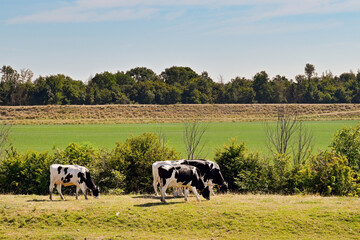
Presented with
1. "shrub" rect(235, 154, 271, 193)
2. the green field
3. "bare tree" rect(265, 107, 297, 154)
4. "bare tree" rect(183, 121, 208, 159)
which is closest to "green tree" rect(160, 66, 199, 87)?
the green field

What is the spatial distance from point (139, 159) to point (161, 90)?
13884cm

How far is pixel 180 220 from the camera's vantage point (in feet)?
59.4

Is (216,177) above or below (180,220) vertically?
above

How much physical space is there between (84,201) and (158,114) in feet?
416

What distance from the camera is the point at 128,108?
151000mm

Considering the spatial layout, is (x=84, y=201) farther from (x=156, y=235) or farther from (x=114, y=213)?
(x=156, y=235)

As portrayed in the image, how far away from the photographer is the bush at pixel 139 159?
28859 millimetres

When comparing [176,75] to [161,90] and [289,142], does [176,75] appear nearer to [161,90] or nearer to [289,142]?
[161,90]

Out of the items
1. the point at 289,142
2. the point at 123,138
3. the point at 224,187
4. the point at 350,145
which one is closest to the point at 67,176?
the point at 224,187

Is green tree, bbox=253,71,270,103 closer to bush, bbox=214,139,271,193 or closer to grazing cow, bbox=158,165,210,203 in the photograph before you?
bush, bbox=214,139,271,193

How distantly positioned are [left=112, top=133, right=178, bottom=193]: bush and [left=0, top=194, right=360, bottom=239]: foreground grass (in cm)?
889

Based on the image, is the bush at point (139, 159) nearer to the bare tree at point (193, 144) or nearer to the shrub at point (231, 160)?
the shrub at point (231, 160)

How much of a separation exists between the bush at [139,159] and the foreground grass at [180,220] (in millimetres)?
8894

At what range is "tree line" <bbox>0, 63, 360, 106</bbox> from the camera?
161 meters
